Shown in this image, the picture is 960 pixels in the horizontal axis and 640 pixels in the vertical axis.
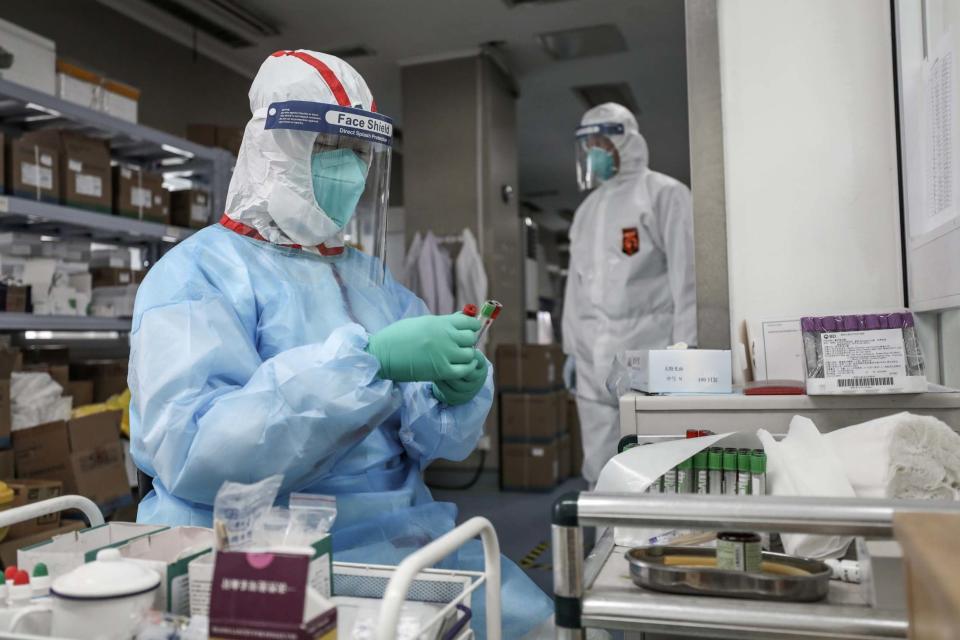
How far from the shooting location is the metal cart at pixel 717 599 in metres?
0.70

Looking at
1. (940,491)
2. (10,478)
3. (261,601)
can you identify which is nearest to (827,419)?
(940,491)

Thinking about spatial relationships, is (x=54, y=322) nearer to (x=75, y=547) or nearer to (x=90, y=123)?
(x=90, y=123)

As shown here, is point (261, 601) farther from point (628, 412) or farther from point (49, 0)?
point (49, 0)

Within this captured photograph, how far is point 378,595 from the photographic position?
918 millimetres

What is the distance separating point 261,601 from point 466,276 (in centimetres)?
432

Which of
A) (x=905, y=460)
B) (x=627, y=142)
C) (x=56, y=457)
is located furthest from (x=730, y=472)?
(x=56, y=457)

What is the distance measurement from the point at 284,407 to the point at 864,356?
35.9 inches

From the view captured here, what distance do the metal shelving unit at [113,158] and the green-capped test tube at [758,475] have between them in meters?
2.66

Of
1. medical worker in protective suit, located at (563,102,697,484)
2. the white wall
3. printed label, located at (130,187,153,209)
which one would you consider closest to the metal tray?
the white wall

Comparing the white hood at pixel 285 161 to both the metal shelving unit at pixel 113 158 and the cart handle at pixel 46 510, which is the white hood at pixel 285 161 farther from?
the metal shelving unit at pixel 113 158

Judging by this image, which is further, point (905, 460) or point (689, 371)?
point (689, 371)

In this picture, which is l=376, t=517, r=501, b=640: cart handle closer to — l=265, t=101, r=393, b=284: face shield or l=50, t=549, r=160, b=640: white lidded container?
l=50, t=549, r=160, b=640: white lidded container

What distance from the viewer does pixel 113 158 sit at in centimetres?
368

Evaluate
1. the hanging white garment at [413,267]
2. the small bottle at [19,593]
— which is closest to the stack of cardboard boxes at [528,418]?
the hanging white garment at [413,267]
